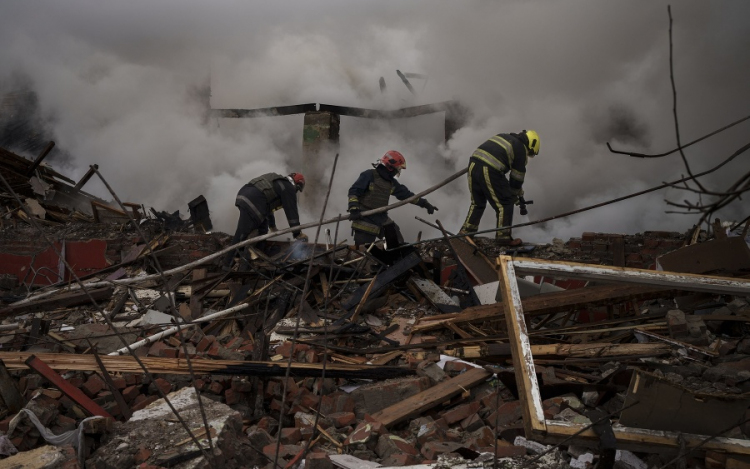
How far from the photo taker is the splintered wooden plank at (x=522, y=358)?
2.43 meters

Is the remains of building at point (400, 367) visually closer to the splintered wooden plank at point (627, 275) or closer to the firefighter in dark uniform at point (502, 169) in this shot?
the splintered wooden plank at point (627, 275)

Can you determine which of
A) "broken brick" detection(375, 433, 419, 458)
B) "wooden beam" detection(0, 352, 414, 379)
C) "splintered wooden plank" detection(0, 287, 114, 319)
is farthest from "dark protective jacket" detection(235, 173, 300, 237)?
"broken brick" detection(375, 433, 419, 458)

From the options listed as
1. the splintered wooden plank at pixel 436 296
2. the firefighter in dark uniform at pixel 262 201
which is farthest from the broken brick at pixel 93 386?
the firefighter in dark uniform at pixel 262 201

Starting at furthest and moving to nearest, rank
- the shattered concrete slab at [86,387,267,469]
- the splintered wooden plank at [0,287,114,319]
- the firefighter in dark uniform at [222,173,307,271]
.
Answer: the firefighter in dark uniform at [222,173,307,271], the splintered wooden plank at [0,287,114,319], the shattered concrete slab at [86,387,267,469]

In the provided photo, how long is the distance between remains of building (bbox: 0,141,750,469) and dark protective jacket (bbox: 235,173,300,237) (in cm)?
104

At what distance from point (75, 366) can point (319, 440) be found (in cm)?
166

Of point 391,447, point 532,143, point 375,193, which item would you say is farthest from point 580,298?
point 375,193

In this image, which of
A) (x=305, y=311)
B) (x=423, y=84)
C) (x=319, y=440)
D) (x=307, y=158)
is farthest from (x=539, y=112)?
(x=319, y=440)

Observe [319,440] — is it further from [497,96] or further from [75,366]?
[497,96]

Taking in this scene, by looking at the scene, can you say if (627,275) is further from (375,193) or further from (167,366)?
(375,193)

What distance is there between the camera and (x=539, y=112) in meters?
12.1

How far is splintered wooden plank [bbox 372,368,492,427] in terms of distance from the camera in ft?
12.0

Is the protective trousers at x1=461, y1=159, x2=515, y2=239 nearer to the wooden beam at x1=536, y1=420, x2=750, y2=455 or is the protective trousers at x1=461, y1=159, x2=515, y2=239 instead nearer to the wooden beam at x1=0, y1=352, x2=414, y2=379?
the wooden beam at x1=0, y1=352, x2=414, y2=379

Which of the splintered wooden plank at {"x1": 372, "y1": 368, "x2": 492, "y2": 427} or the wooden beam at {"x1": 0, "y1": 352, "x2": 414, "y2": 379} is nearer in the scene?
the splintered wooden plank at {"x1": 372, "y1": 368, "x2": 492, "y2": 427}
